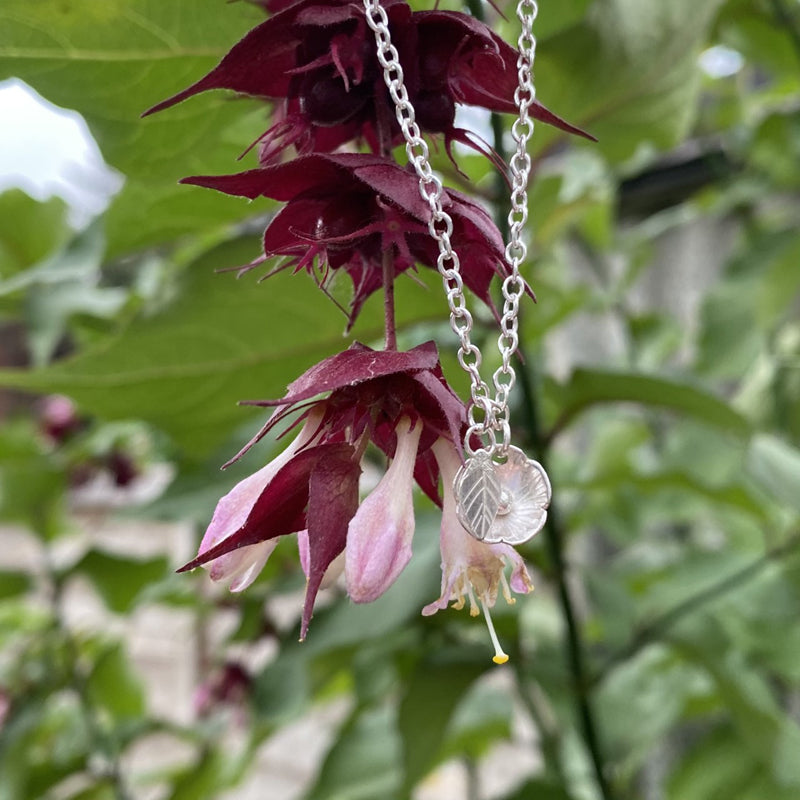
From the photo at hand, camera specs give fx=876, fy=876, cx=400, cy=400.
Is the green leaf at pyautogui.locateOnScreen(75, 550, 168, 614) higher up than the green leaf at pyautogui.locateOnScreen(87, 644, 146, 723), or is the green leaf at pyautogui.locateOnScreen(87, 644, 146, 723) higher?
the green leaf at pyautogui.locateOnScreen(75, 550, 168, 614)

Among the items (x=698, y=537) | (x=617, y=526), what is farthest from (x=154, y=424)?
(x=698, y=537)

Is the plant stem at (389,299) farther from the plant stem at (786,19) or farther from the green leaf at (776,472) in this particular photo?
the plant stem at (786,19)

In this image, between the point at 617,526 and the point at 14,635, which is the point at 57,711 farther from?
the point at 617,526

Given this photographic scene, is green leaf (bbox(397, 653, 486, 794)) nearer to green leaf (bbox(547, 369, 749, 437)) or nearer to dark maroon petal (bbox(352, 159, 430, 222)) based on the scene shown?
green leaf (bbox(547, 369, 749, 437))

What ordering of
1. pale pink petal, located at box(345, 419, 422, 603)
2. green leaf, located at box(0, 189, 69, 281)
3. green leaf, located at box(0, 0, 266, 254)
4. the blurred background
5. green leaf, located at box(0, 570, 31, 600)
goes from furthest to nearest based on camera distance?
green leaf, located at box(0, 570, 31, 600), green leaf, located at box(0, 189, 69, 281), the blurred background, green leaf, located at box(0, 0, 266, 254), pale pink petal, located at box(345, 419, 422, 603)

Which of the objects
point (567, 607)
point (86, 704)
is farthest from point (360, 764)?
point (567, 607)

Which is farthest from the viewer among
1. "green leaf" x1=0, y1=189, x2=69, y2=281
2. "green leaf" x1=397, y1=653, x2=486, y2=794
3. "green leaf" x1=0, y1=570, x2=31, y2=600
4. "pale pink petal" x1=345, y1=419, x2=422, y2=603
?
"green leaf" x1=0, y1=570, x2=31, y2=600

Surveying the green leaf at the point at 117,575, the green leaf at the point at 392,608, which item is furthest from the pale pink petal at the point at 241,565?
the green leaf at the point at 117,575

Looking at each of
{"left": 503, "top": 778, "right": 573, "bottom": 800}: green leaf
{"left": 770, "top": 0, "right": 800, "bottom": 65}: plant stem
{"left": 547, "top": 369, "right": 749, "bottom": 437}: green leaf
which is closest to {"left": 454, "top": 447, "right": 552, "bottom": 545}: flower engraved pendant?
{"left": 547, "top": 369, "right": 749, "bottom": 437}: green leaf
